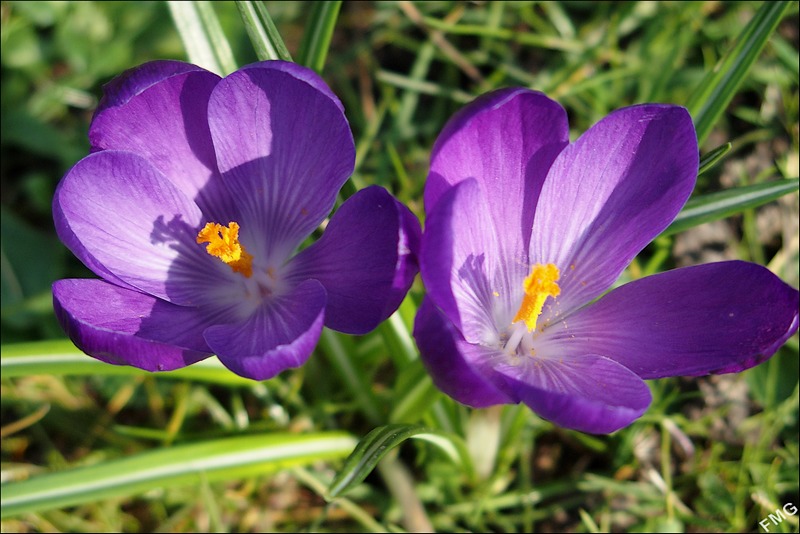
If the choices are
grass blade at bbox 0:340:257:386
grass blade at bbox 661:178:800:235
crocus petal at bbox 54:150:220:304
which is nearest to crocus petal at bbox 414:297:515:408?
crocus petal at bbox 54:150:220:304

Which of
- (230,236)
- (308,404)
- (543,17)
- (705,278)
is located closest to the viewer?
(705,278)

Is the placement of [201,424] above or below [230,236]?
below

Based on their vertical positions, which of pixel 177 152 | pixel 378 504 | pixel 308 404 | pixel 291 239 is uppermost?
pixel 177 152

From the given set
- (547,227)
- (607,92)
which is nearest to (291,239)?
(547,227)

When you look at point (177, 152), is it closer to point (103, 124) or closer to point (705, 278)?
point (103, 124)

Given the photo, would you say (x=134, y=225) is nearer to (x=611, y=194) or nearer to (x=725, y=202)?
(x=611, y=194)

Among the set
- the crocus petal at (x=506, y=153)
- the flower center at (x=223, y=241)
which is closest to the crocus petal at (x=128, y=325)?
the flower center at (x=223, y=241)
